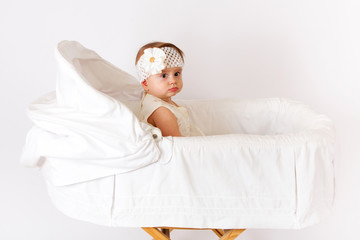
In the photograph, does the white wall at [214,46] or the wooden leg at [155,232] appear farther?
the white wall at [214,46]

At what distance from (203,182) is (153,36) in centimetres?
130

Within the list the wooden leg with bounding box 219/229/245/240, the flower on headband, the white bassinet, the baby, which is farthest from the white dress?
the wooden leg with bounding box 219/229/245/240

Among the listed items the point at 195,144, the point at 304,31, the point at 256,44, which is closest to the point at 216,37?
the point at 256,44

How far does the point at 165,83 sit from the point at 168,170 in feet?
1.65

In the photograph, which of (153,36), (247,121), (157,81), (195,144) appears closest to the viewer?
(195,144)

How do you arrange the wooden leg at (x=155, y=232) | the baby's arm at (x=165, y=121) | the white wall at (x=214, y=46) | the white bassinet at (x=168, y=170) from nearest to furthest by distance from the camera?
the white bassinet at (x=168, y=170) < the wooden leg at (x=155, y=232) < the baby's arm at (x=165, y=121) < the white wall at (x=214, y=46)

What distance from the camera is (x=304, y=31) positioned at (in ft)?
8.86

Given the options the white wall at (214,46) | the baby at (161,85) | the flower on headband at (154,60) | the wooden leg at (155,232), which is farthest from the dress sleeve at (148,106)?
the white wall at (214,46)

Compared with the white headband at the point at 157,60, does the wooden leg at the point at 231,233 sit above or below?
below

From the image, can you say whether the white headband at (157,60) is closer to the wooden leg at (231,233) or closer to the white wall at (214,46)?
the wooden leg at (231,233)

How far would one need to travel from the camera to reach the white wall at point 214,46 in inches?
104

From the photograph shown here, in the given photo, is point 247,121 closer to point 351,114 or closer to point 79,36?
point 351,114

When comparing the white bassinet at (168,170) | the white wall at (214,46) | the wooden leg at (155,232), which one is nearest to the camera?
the white bassinet at (168,170)

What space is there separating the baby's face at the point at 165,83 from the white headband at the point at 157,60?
0.02 meters
